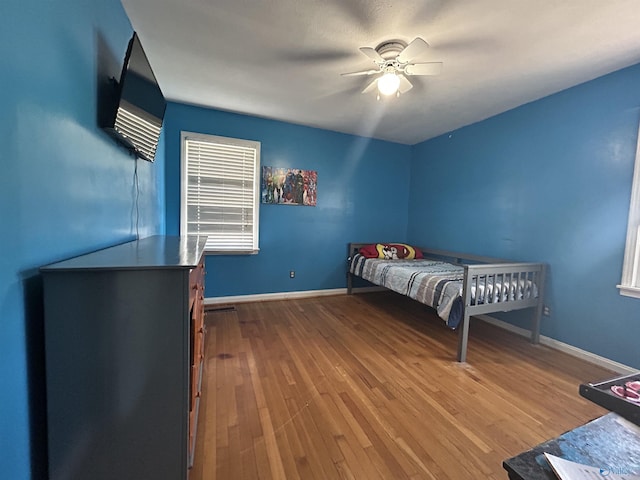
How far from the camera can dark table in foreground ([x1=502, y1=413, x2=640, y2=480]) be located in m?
0.57

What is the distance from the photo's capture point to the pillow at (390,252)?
399cm

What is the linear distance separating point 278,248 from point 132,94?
2.60 metres

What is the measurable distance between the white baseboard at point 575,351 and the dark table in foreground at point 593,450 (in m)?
2.23

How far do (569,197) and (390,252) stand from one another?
6.82 ft

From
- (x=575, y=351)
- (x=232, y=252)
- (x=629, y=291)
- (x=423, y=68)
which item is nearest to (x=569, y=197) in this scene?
(x=629, y=291)

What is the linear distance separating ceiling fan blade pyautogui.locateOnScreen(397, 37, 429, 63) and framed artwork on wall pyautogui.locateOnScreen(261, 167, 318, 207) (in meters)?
2.09

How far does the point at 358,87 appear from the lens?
2662 mm

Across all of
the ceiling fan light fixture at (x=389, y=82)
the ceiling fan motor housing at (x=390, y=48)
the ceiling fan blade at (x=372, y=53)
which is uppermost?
the ceiling fan motor housing at (x=390, y=48)

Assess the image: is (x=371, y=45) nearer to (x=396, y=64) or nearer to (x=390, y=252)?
(x=396, y=64)

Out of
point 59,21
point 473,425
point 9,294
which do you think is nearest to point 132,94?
point 59,21

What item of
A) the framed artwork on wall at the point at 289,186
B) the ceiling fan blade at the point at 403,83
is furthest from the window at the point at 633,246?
the framed artwork on wall at the point at 289,186

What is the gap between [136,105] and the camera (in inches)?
59.2

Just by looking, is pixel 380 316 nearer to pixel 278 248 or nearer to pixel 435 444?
pixel 278 248

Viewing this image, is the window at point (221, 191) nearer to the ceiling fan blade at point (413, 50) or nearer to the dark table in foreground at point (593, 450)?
the ceiling fan blade at point (413, 50)
